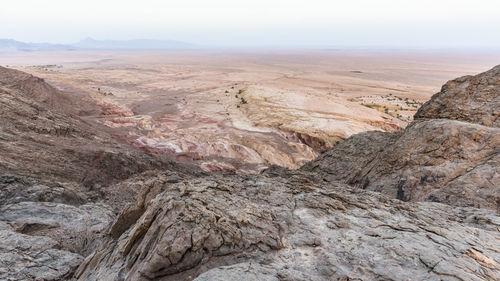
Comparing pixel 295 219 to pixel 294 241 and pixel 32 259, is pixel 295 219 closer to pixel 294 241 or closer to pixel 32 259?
pixel 294 241

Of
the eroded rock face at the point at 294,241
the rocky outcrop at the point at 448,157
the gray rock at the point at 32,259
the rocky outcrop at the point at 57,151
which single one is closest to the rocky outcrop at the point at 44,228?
the gray rock at the point at 32,259

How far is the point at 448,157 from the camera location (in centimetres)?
777

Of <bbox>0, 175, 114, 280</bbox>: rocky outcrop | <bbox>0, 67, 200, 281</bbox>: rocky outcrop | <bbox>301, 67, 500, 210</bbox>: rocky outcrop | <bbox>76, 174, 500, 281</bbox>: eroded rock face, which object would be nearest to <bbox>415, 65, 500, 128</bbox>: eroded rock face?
<bbox>301, 67, 500, 210</bbox>: rocky outcrop

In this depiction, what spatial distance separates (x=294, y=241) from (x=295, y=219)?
0.68m

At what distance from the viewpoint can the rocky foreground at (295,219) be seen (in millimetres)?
4032

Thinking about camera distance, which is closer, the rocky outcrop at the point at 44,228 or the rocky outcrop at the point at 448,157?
the rocky outcrop at the point at 44,228

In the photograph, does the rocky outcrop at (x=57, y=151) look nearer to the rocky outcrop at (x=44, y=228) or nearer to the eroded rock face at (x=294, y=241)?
the rocky outcrop at (x=44, y=228)

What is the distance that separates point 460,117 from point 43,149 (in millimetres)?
18093

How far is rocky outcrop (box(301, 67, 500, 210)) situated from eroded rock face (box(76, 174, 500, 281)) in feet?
3.29

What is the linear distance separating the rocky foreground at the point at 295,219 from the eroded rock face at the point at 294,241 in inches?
0.8

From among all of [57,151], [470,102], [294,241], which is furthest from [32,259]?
[470,102]

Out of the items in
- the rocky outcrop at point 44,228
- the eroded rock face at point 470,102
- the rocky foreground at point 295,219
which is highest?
the eroded rock face at point 470,102

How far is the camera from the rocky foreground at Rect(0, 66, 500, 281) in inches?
159

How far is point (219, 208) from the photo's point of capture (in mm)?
5066
